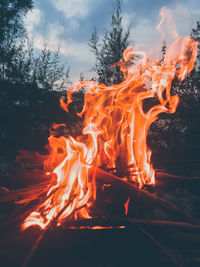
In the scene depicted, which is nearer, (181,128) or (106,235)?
(106,235)

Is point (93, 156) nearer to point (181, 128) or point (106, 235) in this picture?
point (106, 235)

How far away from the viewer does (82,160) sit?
2.84m

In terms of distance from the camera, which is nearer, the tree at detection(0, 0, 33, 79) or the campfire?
the campfire

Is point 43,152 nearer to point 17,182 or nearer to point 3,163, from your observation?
point 3,163

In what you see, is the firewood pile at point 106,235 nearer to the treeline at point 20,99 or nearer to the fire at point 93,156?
the fire at point 93,156

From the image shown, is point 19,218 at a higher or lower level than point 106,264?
higher

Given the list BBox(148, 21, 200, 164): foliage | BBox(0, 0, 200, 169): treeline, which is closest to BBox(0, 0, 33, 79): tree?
BBox(0, 0, 200, 169): treeline

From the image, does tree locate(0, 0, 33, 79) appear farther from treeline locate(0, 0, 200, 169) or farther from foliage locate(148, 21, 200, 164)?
foliage locate(148, 21, 200, 164)

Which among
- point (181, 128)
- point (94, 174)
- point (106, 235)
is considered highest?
point (181, 128)

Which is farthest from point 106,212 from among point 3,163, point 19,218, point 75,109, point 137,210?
point 3,163

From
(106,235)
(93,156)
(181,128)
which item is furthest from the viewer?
(181,128)

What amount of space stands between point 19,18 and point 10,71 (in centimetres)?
391

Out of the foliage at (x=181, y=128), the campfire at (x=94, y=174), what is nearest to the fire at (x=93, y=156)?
the campfire at (x=94, y=174)

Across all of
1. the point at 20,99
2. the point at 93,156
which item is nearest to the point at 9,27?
the point at 20,99
